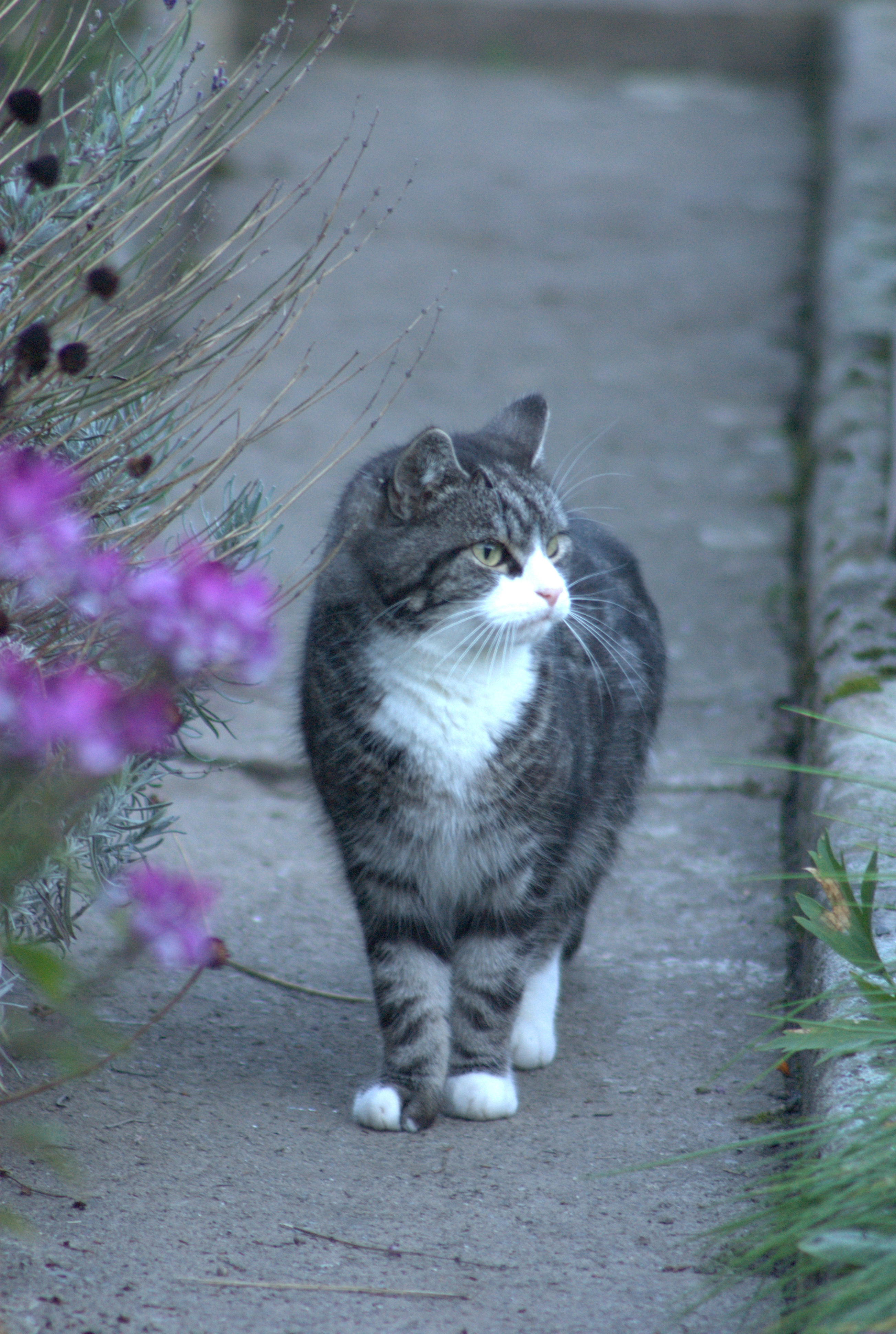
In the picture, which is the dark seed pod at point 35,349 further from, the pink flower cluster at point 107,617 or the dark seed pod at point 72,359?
the pink flower cluster at point 107,617

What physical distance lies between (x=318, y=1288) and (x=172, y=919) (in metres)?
0.62

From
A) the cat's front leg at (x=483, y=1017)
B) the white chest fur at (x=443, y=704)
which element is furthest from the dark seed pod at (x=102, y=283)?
the cat's front leg at (x=483, y=1017)

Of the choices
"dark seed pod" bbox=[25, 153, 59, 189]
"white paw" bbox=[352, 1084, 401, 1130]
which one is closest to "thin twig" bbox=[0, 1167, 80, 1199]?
"white paw" bbox=[352, 1084, 401, 1130]

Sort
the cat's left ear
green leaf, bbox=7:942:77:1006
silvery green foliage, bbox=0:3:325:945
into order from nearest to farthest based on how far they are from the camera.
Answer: green leaf, bbox=7:942:77:1006 < silvery green foliage, bbox=0:3:325:945 < the cat's left ear

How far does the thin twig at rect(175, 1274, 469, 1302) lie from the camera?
6.09ft

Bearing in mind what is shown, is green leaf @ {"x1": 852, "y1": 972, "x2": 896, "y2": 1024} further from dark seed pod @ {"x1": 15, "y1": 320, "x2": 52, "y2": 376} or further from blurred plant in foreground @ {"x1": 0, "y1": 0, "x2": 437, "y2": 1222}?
dark seed pod @ {"x1": 15, "y1": 320, "x2": 52, "y2": 376}

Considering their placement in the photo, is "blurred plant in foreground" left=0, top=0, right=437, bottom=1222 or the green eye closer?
"blurred plant in foreground" left=0, top=0, right=437, bottom=1222

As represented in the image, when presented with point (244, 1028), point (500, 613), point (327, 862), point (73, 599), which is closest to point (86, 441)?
point (73, 599)

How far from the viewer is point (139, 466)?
68.2 inches

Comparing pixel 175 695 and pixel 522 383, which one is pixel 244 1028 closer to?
pixel 175 695

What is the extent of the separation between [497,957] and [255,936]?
0.62 metres

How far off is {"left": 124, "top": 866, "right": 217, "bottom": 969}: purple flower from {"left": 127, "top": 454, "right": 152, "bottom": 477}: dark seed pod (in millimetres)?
467

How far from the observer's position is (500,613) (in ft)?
7.54

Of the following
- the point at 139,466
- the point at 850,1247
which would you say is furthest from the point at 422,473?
the point at 850,1247
